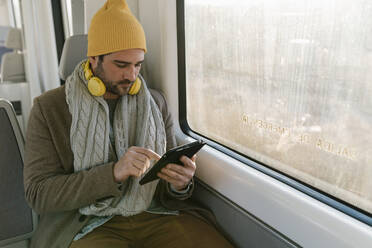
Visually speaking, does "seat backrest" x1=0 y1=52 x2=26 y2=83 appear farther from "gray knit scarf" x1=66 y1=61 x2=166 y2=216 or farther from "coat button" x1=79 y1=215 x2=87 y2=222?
"coat button" x1=79 y1=215 x2=87 y2=222

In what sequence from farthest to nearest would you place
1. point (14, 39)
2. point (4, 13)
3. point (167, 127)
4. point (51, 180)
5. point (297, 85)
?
point (4, 13), point (14, 39), point (167, 127), point (51, 180), point (297, 85)

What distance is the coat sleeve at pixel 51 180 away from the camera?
3.85 feet

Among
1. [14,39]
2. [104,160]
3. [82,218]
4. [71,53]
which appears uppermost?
[14,39]

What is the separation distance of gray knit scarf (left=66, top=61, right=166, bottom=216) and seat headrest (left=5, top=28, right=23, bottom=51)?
2.38 m

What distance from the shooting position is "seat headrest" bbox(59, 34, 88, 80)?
1606mm

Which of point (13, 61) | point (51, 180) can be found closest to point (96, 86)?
point (51, 180)

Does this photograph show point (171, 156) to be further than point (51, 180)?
No

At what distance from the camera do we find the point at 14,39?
3271 mm

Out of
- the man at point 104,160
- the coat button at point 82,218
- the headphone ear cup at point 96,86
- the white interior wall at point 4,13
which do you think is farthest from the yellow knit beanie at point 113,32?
the white interior wall at point 4,13

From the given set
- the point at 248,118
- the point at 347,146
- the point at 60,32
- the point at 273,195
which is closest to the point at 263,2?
the point at 248,118

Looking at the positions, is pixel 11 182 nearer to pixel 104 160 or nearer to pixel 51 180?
pixel 51 180

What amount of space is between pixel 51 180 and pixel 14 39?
268cm

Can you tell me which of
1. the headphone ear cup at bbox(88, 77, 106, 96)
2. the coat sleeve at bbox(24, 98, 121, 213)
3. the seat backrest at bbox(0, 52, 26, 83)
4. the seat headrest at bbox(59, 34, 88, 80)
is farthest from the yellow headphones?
the seat backrest at bbox(0, 52, 26, 83)

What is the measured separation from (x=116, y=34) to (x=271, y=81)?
65 cm
